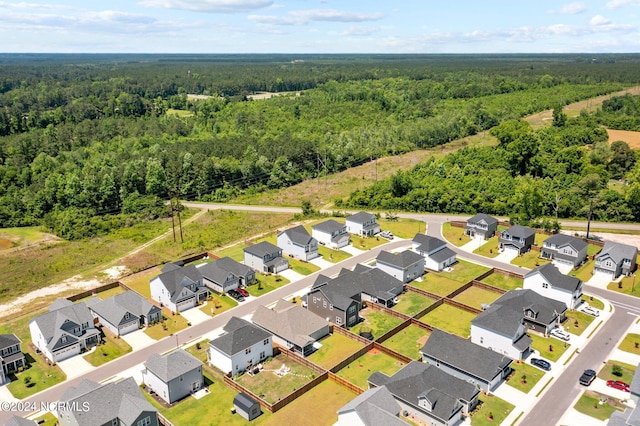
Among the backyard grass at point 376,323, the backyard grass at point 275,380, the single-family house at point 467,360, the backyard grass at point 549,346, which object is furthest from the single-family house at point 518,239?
the backyard grass at point 275,380

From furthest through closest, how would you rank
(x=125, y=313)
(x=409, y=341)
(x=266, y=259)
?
1. (x=266, y=259)
2. (x=125, y=313)
3. (x=409, y=341)

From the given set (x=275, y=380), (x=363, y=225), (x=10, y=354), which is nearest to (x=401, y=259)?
(x=363, y=225)

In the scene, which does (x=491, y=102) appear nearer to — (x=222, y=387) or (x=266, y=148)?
(x=266, y=148)

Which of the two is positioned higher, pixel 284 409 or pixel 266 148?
pixel 266 148

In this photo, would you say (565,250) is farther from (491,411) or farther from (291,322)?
(291,322)

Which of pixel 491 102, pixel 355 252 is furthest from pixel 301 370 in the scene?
pixel 491 102

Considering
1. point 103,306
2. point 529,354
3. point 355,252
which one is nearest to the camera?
point 529,354

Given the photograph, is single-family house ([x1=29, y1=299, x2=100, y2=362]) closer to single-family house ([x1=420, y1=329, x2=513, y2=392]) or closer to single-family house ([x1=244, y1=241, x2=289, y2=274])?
single-family house ([x1=244, y1=241, x2=289, y2=274])
